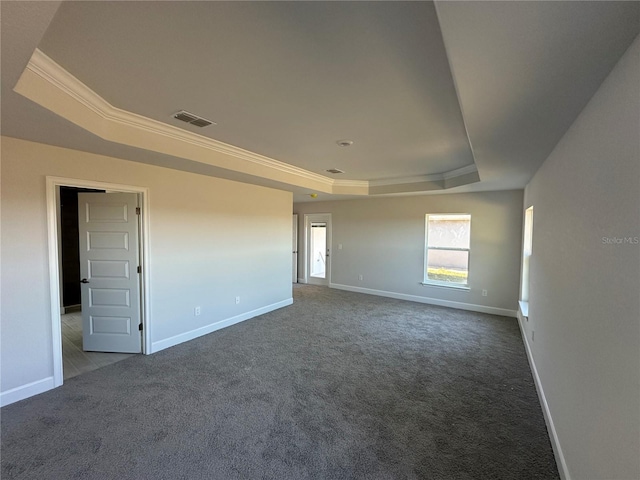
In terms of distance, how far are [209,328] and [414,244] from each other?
14.6 ft

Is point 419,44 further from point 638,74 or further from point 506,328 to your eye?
point 506,328

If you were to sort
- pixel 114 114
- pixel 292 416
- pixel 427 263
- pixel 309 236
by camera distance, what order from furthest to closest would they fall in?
pixel 309 236, pixel 427 263, pixel 114 114, pixel 292 416

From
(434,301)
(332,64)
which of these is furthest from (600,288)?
(434,301)

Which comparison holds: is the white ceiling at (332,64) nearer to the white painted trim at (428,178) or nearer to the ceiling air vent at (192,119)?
the ceiling air vent at (192,119)

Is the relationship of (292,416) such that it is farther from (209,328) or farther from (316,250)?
(316,250)

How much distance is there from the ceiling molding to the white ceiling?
7 cm

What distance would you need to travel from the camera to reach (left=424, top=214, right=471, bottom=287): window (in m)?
5.75

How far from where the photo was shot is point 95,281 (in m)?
3.53

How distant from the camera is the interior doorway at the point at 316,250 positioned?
7.94m

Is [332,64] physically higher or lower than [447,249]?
higher

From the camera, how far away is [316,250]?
821 cm

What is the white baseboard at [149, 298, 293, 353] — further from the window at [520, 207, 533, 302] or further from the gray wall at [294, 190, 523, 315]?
the window at [520, 207, 533, 302]

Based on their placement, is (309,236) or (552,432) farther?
(309,236)

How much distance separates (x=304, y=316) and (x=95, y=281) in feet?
10.2
